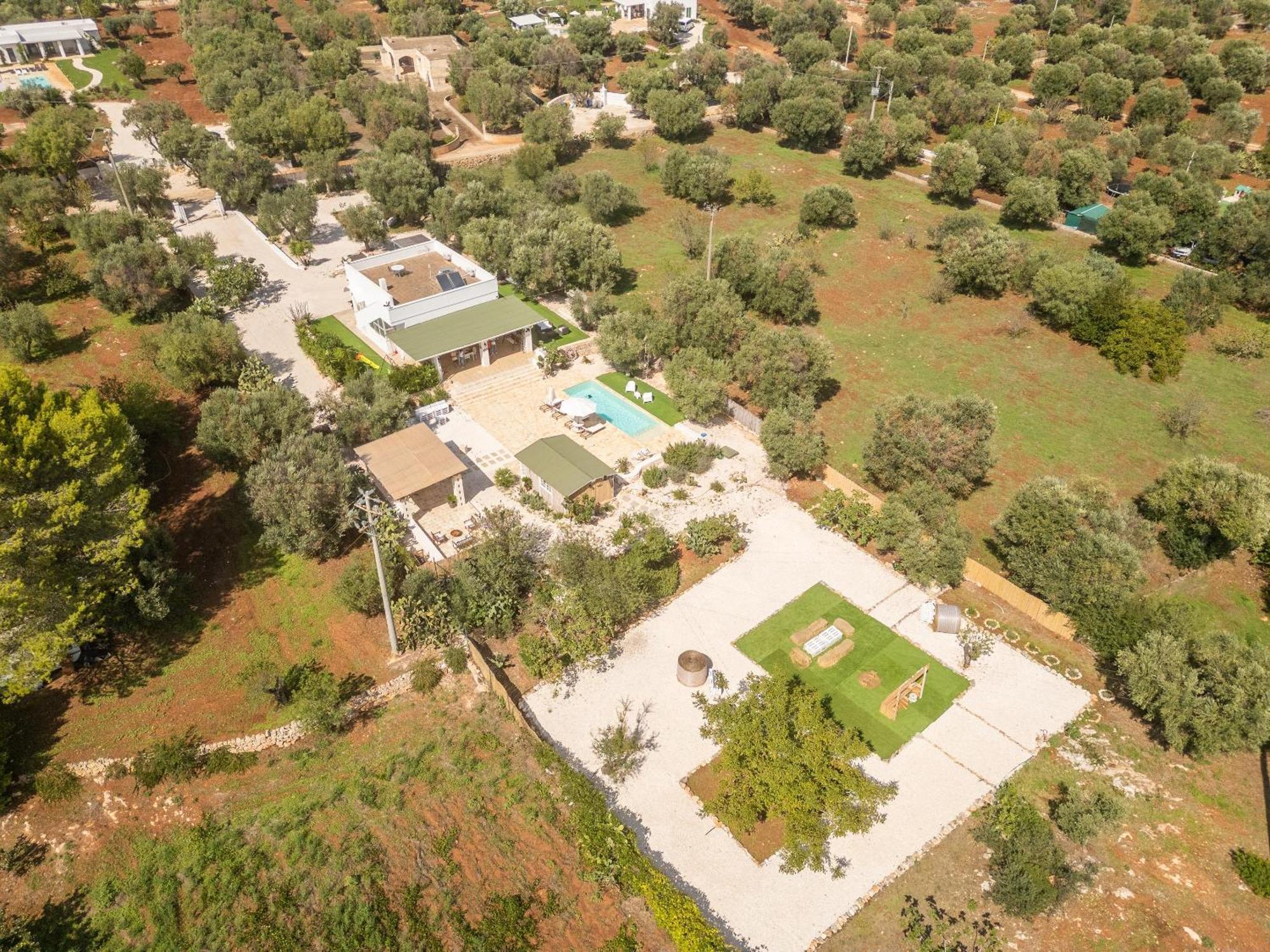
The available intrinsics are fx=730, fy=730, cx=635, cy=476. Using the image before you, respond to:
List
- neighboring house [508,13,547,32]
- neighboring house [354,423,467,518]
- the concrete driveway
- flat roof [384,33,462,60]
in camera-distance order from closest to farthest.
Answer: neighboring house [354,423,467,518] < the concrete driveway < flat roof [384,33,462,60] < neighboring house [508,13,547,32]

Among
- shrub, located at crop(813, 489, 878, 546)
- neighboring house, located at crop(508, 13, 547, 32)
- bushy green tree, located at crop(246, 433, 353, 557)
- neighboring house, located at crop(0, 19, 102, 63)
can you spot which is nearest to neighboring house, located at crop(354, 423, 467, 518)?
bushy green tree, located at crop(246, 433, 353, 557)

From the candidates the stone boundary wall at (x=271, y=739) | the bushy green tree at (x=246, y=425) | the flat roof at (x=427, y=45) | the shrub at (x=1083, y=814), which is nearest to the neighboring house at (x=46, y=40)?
the flat roof at (x=427, y=45)

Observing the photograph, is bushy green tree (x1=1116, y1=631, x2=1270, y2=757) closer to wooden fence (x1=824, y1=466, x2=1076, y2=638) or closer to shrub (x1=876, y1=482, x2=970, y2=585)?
wooden fence (x1=824, y1=466, x2=1076, y2=638)

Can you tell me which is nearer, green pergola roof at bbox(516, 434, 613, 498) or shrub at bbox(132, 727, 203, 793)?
shrub at bbox(132, 727, 203, 793)

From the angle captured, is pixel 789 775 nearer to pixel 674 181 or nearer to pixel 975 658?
pixel 975 658

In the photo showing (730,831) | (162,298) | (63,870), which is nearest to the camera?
(63,870)

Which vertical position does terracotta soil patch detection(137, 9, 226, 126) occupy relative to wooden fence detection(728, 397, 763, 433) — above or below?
above

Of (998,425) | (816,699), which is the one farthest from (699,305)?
(816,699)

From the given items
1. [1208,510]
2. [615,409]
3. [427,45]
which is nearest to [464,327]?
[615,409]
